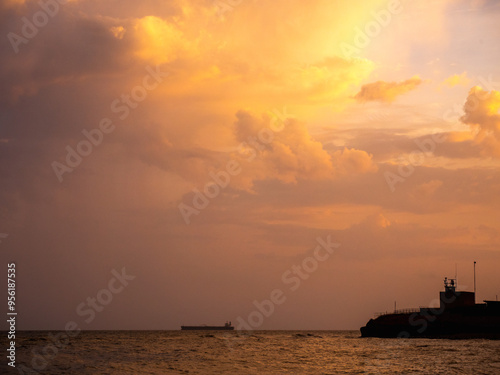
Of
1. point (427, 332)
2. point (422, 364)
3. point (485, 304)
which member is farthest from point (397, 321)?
point (422, 364)

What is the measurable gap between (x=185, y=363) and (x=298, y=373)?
16576 millimetres

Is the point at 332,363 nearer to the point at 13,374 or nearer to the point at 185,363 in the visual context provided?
the point at 185,363

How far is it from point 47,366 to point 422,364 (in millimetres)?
38604

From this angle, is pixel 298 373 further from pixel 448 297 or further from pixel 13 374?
pixel 448 297

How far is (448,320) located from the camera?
376 feet

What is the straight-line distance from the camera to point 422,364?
181 ft

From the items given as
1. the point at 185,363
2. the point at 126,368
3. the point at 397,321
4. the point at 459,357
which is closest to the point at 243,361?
the point at 185,363

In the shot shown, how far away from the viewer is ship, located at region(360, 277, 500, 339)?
113 metres

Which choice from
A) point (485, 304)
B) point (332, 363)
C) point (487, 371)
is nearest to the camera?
point (487, 371)

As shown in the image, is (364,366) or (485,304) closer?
(364,366)

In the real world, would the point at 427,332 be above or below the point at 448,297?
below

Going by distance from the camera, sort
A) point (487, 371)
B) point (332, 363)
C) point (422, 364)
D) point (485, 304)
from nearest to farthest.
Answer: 1. point (487, 371)
2. point (422, 364)
3. point (332, 363)
4. point (485, 304)

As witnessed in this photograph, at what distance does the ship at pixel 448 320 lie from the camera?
372 ft

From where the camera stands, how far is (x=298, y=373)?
50.2 meters
